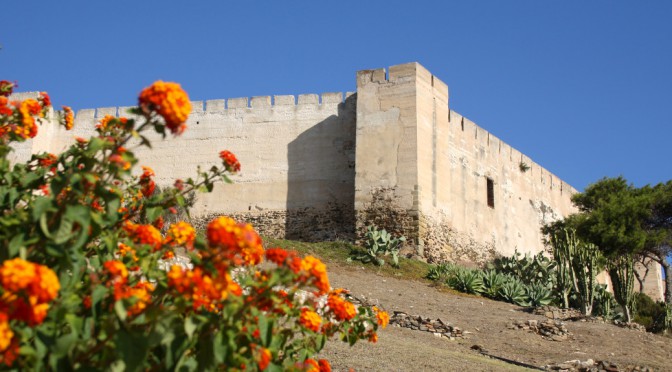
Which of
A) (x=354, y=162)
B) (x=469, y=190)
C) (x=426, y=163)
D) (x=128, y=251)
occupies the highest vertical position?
(x=354, y=162)

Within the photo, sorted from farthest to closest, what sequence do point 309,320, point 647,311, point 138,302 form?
point 647,311 → point 309,320 → point 138,302

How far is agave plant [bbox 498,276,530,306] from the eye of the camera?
14.0 meters

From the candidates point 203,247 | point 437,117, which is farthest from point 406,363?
point 437,117

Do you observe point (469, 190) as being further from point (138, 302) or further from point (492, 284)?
point (138, 302)

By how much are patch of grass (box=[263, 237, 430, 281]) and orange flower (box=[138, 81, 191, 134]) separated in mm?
12185

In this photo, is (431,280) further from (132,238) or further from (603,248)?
(132,238)

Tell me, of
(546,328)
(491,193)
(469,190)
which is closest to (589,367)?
(546,328)

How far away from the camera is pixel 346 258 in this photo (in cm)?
1596

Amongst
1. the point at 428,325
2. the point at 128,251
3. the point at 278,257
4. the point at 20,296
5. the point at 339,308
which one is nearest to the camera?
the point at 20,296

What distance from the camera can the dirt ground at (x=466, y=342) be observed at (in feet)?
24.0

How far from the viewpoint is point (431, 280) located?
15.2 m

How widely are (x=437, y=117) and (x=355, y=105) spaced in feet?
7.15

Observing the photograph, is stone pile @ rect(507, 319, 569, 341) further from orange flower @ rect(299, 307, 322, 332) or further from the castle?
orange flower @ rect(299, 307, 322, 332)

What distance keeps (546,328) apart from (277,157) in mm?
10849
